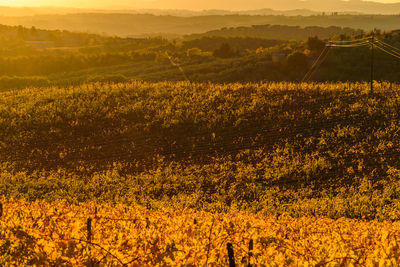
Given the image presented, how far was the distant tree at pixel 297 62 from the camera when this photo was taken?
76688 millimetres

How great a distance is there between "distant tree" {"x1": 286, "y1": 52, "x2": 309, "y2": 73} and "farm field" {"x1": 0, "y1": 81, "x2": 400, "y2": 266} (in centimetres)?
2902

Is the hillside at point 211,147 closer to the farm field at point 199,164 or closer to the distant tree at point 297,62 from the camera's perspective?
the farm field at point 199,164

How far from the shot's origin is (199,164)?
32.8 meters

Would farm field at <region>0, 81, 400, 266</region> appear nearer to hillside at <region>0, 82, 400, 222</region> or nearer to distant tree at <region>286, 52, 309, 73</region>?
hillside at <region>0, 82, 400, 222</region>

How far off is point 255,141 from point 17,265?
101ft

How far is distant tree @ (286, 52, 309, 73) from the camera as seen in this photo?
76.7 meters

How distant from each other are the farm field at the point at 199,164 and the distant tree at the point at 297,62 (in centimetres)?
2902

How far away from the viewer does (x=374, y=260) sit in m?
7.20

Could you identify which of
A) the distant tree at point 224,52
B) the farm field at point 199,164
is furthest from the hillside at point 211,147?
the distant tree at point 224,52

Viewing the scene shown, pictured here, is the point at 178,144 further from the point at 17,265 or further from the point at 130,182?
the point at 17,265

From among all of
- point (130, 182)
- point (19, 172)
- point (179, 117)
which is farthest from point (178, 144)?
point (19, 172)

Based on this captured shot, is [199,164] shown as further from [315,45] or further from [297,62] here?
[315,45]

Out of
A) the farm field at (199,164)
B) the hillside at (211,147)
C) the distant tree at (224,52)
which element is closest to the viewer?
A: the farm field at (199,164)

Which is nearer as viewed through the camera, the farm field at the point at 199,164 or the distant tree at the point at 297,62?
the farm field at the point at 199,164
